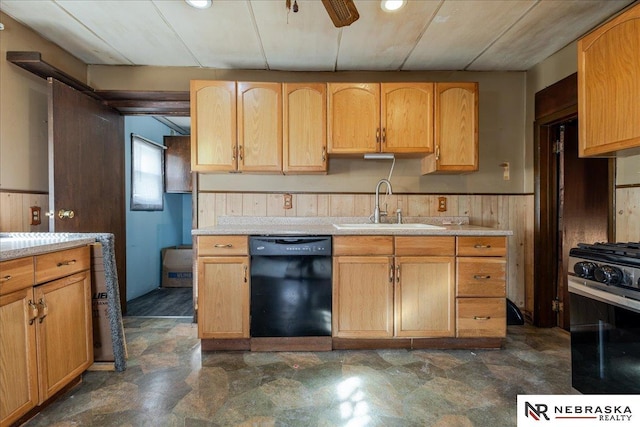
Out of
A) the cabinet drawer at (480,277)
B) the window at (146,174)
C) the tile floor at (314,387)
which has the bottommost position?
the tile floor at (314,387)

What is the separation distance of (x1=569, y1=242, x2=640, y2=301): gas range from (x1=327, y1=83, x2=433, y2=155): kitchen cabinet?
4.20 ft

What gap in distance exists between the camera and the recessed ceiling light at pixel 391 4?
1.90m

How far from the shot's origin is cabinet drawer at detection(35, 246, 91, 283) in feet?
5.06

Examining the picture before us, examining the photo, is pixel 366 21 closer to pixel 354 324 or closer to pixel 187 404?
pixel 354 324

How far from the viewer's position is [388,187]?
2783 millimetres

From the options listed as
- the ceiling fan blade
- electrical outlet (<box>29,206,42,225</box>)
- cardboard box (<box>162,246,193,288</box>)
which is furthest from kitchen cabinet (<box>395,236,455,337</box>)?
cardboard box (<box>162,246,193,288</box>)

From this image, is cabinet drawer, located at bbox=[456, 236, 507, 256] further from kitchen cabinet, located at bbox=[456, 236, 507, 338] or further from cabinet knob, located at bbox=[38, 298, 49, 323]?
cabinet knob, located at bbox=[38, 298, 49, 323]

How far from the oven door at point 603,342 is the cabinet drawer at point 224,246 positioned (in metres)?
1.92

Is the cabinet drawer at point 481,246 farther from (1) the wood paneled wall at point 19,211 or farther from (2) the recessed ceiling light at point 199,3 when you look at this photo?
(1) the wood paneled wall at point 19,211

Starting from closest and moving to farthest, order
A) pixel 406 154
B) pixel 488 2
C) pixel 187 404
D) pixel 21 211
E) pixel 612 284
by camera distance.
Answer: pixel 612 284 < pixel 187 404 < pixel 488 2 < pixel 21 211 < pixel 406 154

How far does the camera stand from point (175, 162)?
14.5ft

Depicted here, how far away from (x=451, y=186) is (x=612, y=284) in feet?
5.29

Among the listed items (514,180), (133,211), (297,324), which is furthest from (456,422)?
(133,211)

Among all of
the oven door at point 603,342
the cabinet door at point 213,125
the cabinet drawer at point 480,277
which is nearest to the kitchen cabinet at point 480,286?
the cabinet drawer at point 480,277
